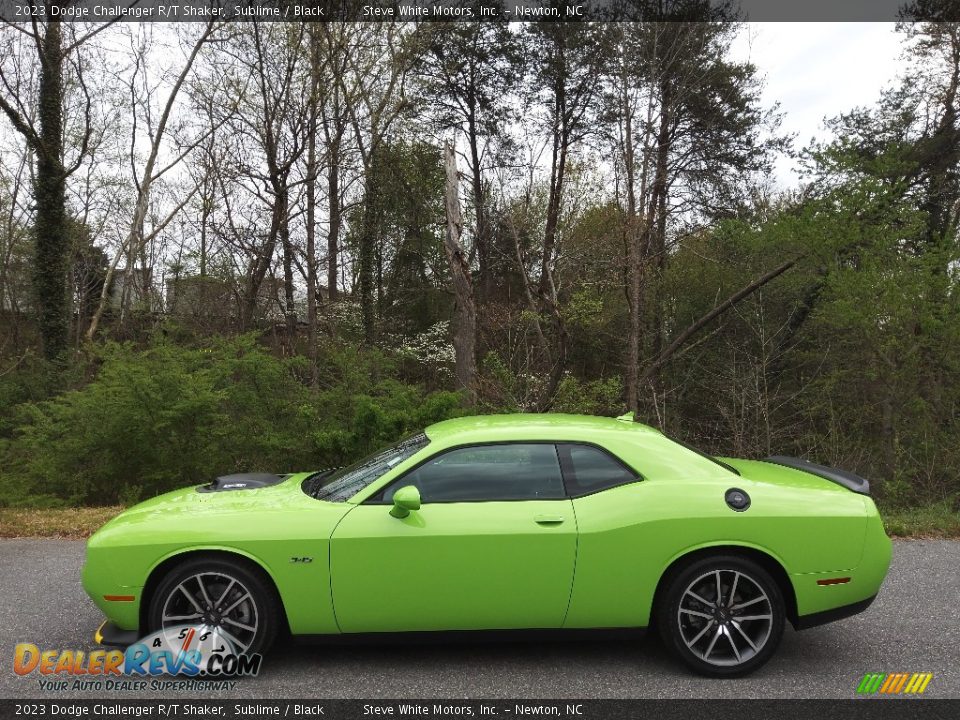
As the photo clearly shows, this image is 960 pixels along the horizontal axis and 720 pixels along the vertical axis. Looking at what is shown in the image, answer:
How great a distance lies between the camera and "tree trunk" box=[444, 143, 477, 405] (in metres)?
12.5

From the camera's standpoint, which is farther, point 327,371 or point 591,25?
point 591,25

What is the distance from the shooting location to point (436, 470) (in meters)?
3.61

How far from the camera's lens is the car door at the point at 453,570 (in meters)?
3.35

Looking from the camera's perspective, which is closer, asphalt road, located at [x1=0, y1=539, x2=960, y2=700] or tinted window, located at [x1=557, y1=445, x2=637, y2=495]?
asphalt road, located at [x1=0, y1=539, x2=960, y2=700]

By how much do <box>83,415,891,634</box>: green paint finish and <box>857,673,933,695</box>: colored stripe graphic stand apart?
391 millimetres

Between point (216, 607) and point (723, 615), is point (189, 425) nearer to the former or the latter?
point (216, 607)

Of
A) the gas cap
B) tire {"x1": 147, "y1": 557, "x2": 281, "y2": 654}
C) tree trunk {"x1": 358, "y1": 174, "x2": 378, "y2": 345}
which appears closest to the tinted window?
the gas cap

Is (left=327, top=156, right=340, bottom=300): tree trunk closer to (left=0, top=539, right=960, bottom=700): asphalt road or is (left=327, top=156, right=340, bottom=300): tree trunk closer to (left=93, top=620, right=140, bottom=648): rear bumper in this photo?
(left=0, top=539, right=960, bottom=700): asphalt road

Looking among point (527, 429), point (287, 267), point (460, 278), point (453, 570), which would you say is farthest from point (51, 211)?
point (453, 570)

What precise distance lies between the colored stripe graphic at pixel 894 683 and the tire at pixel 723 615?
1.53ft

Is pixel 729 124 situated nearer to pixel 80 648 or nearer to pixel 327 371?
pixel 327 371

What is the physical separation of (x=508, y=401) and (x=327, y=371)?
140 inches

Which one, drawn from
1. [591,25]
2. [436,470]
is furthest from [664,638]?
[591,25]

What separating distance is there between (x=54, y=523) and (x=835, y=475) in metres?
7.07
